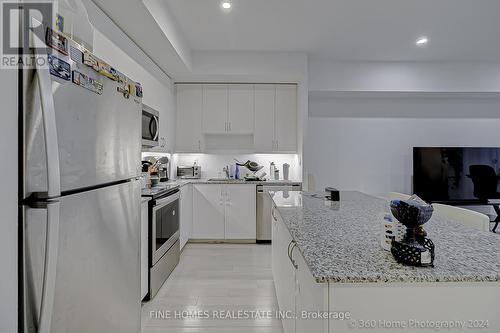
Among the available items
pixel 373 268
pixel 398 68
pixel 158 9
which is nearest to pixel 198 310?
pixel 373 268

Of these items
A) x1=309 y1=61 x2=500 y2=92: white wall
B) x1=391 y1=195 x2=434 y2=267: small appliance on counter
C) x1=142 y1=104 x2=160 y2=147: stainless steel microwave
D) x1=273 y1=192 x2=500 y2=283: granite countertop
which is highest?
x1=309 y1=61 x2=500 y2=92: white wall

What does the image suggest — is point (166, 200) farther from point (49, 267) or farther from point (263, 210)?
point (49, 267)

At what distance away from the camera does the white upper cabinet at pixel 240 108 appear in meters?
4.27

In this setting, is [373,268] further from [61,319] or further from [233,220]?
[233,220]

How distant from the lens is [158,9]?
7.97 feet

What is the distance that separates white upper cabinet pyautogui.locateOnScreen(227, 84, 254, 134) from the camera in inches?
168

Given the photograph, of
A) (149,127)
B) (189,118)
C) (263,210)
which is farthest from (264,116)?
(149,127)

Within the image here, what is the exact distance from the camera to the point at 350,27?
10.3 ft

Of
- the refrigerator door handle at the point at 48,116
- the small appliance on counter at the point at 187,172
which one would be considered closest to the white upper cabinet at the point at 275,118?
the small appliance on counter at the point at 187,172

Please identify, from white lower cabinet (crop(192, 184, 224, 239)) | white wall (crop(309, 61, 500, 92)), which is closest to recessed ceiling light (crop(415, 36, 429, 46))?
white wall (crop(309, 61, 500, 92))

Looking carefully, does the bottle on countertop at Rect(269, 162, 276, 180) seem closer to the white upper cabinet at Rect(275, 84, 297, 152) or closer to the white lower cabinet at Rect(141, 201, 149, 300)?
the white upper cabinet at Rect(275, 84, 297, 152)

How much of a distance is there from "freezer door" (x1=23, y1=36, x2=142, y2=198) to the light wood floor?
128 centimetres

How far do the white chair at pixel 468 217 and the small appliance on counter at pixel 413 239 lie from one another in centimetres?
88

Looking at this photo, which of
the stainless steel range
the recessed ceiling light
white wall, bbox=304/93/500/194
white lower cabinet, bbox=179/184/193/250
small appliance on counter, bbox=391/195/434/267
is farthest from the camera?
white wall, bbox=304/93/500/194
